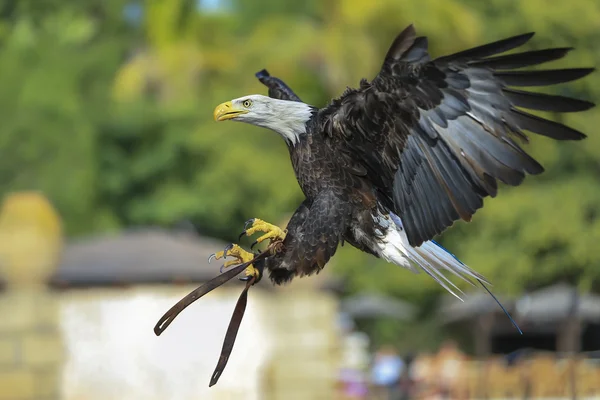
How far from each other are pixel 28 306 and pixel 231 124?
1315 centimetres

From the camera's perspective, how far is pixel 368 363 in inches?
1057

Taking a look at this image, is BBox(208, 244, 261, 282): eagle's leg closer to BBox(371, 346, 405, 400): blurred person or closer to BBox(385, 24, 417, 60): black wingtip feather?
BBox(385, 24, 417, 60): black wingtip feather

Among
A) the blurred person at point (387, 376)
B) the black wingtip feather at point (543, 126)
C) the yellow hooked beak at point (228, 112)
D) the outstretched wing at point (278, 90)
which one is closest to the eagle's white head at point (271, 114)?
the yellow hooked beak at point (228, 112)

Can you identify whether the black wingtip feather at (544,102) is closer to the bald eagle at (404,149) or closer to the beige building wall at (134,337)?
the bald eagle at (404,149)

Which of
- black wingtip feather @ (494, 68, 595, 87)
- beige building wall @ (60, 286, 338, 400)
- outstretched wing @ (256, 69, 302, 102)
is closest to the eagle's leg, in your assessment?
outstretched wing @ (256, 69, 302, 102)

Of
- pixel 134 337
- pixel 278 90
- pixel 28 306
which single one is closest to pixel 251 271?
pixel 278 90

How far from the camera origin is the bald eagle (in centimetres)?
467

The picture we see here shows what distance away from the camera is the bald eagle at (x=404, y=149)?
15.3 feet

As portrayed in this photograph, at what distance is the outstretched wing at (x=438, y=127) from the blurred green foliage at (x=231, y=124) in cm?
1638

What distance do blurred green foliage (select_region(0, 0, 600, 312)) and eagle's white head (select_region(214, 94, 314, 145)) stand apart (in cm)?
1636

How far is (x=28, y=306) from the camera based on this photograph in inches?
585

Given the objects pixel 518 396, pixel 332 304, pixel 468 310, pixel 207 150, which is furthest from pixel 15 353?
pixel 207 150

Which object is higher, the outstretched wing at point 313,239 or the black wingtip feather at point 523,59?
the black wingtip feather at point 523,59

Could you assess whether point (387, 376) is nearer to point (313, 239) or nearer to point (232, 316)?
point (313, 239)
